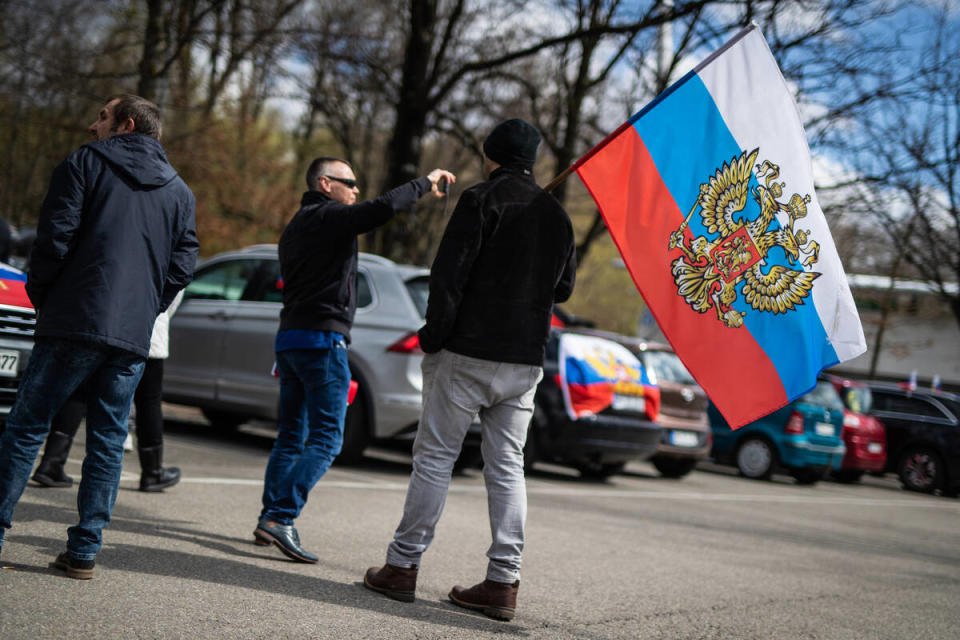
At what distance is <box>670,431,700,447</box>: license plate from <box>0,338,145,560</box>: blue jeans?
30.8 ft

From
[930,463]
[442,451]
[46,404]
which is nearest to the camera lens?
[46,404]

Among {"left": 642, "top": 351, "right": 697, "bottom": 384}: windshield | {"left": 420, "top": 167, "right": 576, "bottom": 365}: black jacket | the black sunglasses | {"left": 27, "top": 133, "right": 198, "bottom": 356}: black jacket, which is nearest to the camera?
{"left": 27, "top": 133, "right": 198, "bottom": 356}: black jacket

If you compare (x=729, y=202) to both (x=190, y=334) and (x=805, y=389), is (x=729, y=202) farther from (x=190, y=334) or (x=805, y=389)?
(x=190, y=334)

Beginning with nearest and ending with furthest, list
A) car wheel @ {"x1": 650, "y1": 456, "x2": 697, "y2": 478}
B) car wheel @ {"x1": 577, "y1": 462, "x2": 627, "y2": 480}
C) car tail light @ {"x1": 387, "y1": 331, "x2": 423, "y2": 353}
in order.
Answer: car tail light @ {"x1": 387, "y1": 331, "x2": 423, "y2": 353} < car wheel @ {"x1": 577, "y1": 462, "x2": 627, "y2": 480} < car wheel @ {"x1": 650, "y1": 456, "x2": 697, "y2": 478}

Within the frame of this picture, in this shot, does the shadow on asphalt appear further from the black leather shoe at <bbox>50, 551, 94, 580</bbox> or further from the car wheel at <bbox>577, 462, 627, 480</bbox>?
the car wheel at <bbox>577, 462, 627, 480</bbox>

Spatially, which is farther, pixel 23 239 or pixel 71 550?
pixel 23 239

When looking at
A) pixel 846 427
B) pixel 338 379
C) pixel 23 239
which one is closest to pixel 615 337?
pixel 338 379

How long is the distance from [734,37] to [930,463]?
621 inches

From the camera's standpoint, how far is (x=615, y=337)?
441 inches

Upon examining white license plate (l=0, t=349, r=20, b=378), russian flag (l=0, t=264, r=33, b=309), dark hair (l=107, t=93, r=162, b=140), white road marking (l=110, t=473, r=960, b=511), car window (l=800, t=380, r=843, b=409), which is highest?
dark hair (l=107, t=93, r=162, b=140)

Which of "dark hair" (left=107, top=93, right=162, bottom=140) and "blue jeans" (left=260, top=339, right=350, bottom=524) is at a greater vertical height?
"dark hair" (left=107, top=93, right=162, bottom=140)

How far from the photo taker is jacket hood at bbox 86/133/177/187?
13.6 ft

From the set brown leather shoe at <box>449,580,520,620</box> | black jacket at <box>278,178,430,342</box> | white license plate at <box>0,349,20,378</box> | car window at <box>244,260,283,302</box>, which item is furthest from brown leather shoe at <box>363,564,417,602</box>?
car window at <box>244,260,283,302</box>

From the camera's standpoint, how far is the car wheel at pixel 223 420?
36.9 feet
